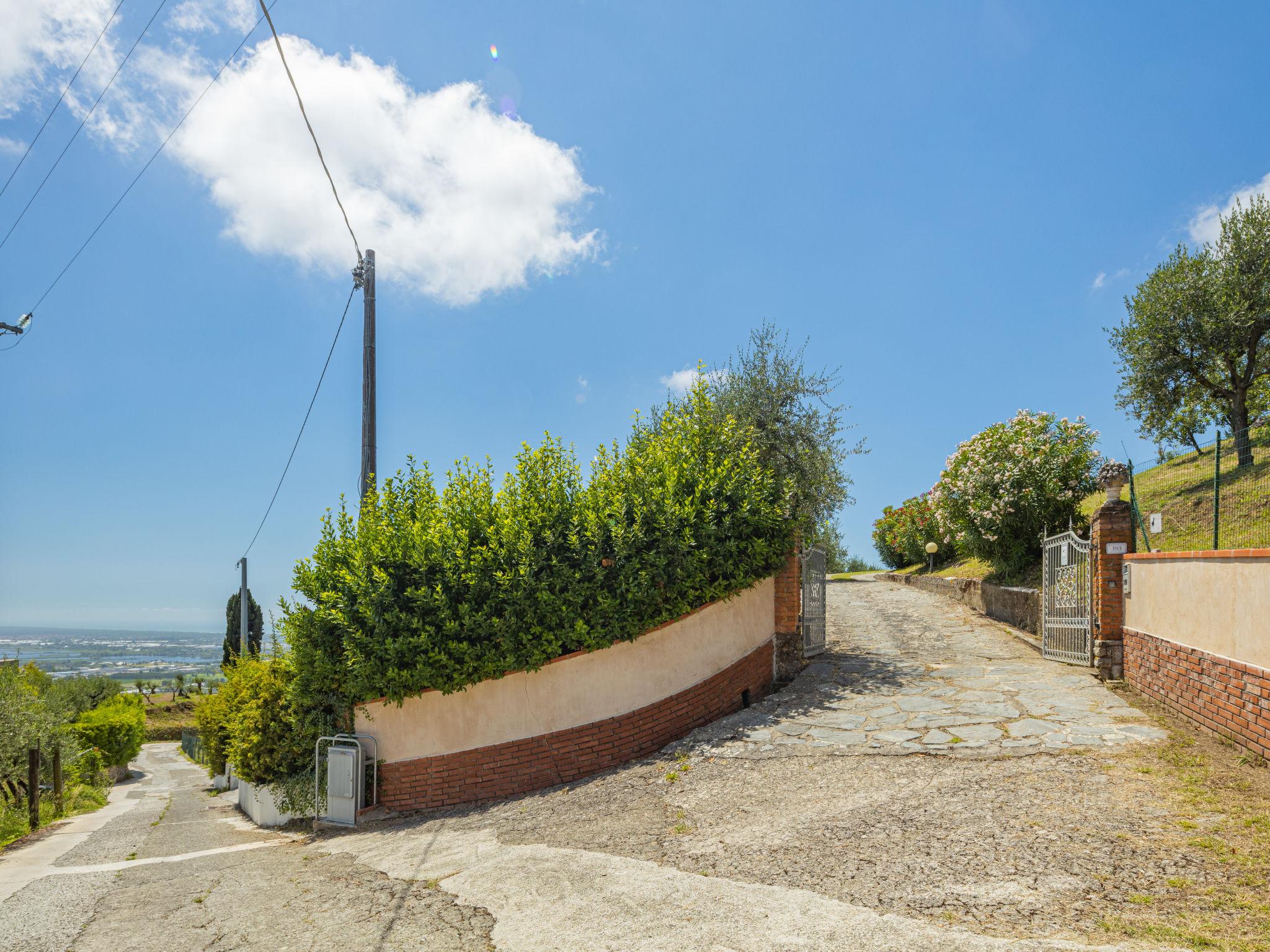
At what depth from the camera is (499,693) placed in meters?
9.43

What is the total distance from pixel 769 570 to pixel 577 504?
10.2ft

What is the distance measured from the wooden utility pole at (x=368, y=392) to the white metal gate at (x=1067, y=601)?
1089 cm

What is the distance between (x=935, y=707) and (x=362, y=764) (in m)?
7.37

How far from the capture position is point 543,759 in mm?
9266

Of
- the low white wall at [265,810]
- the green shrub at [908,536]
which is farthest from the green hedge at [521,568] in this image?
the green shrub at [908,536]

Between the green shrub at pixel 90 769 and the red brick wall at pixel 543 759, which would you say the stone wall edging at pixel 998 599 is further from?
the green shrub at pixel 90 769

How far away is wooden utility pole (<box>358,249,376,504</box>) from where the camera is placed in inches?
456

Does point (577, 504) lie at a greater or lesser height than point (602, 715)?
greater

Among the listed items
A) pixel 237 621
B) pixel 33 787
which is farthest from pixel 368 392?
pixel 237 621

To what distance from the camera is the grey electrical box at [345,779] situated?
967 centimetres

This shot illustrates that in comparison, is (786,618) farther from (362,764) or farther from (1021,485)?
(1021,485)

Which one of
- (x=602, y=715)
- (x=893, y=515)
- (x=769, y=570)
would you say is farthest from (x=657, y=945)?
(x=893, y=515)

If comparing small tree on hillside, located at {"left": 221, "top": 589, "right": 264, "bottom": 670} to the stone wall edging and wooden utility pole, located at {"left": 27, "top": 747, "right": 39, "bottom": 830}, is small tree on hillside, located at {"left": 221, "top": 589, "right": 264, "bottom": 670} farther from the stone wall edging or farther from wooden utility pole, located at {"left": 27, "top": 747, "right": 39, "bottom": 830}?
the stone wall edging

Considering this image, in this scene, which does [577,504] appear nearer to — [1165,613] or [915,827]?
[915,827]
